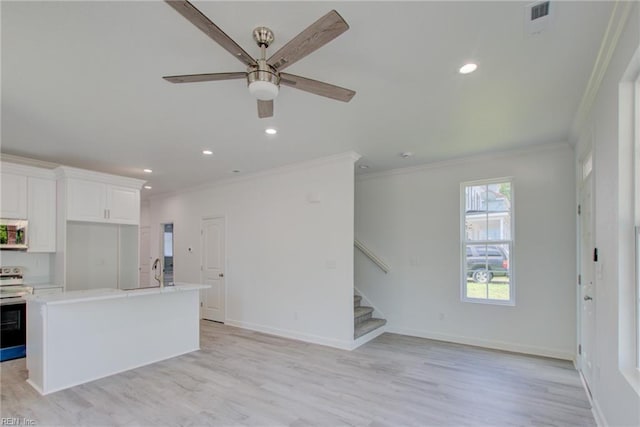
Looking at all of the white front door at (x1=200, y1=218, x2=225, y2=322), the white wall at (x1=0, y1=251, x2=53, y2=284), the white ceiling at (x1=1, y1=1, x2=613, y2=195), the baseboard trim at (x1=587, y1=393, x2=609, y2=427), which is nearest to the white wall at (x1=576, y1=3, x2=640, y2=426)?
the baseboard trim at (x1=587, y1=393, x2=609, y2=427)

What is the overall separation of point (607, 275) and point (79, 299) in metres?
4.63

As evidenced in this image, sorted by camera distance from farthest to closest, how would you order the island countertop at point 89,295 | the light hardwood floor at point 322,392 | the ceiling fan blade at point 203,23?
1. the island countertop at point 89,295
2. the light hardwood floor at point 322,392
3. the ceiling fan blade at point 203,23

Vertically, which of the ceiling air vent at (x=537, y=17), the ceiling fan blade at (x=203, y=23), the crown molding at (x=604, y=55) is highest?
the ceiling air vent at (x=537, y=17)

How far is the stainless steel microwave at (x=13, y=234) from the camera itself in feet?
14.3

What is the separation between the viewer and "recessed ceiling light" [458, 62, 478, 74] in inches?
94.3

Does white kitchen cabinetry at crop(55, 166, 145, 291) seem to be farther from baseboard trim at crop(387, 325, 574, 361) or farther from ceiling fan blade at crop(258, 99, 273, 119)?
baseboard trim at crop(387, 325, 574, 361)

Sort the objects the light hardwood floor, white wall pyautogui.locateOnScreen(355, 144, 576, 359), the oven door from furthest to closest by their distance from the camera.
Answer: white wall pyautogui.locateOnScreen(355, 144, 576, 359), the oven door, the light hardwood floor

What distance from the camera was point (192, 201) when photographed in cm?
693

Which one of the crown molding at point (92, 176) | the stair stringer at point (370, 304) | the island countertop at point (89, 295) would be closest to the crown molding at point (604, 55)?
the stair stringer at point (370, 304)

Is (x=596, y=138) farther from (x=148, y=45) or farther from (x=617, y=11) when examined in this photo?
(x=148, y=45)

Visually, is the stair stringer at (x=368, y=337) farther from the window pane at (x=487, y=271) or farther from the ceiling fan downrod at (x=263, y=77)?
the ceiling fan downrod at (x=263, y=77)

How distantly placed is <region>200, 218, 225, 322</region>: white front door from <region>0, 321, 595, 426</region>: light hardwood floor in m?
1.95

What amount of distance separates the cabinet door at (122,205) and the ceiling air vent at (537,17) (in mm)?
5660

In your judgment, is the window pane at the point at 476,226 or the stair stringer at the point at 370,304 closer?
the window pane at the point at 476,226
